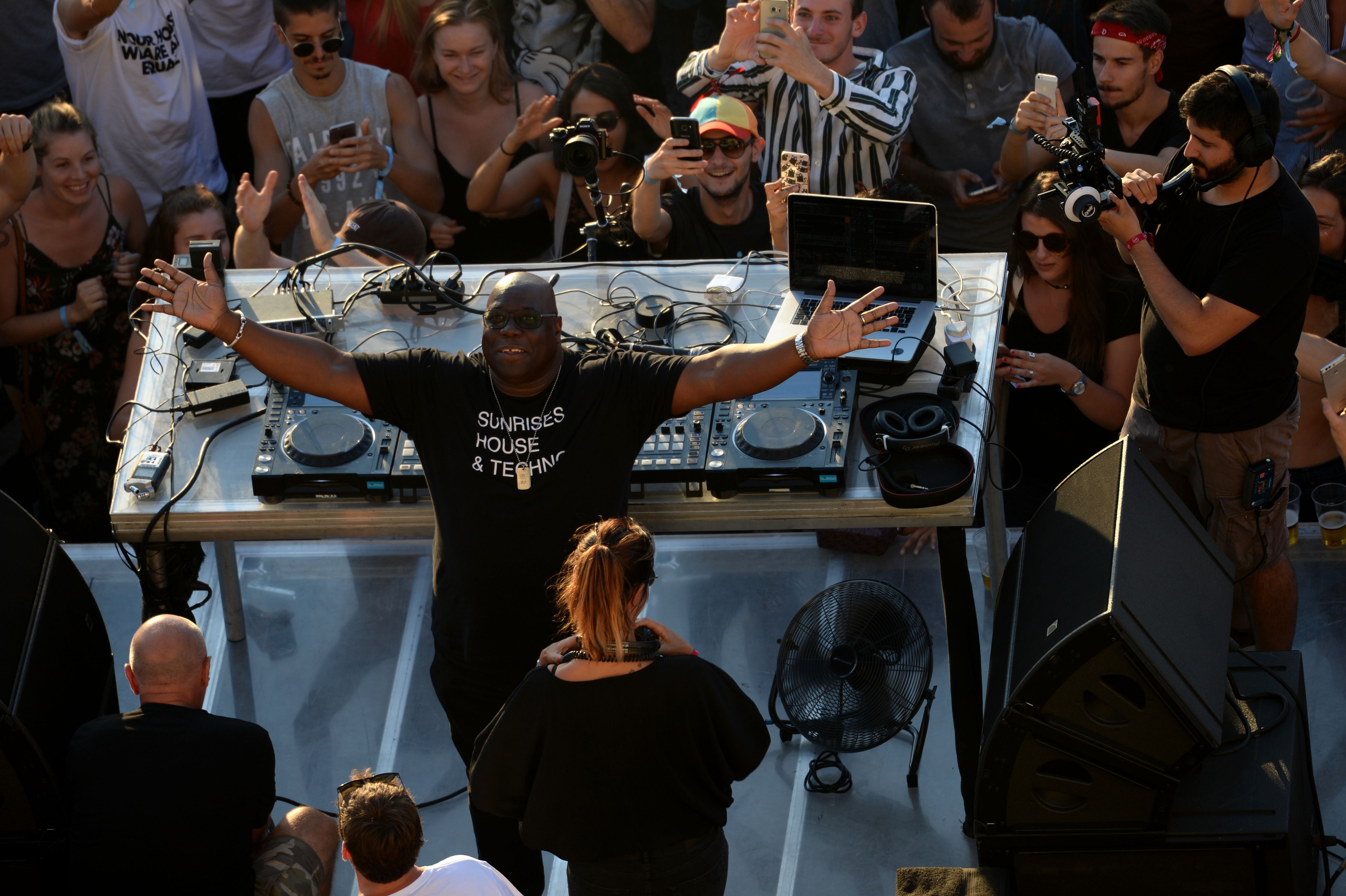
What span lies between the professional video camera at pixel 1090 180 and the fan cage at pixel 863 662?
115 cm

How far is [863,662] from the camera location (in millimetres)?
3709

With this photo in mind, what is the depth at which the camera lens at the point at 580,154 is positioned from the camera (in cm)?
450

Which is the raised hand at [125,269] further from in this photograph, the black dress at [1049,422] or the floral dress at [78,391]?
the black dress at [1049,422]

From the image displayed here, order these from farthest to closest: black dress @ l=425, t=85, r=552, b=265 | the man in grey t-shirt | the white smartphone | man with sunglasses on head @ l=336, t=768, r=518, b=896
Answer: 1. black dress @ l=425, t=85, r=552, b=265
2. the man in grey t-shirt
3. the white smartphone
4. man with sunglasses on head @ l=336, t=768, r=518, b=896

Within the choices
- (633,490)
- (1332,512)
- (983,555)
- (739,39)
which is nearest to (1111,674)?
(633,490)

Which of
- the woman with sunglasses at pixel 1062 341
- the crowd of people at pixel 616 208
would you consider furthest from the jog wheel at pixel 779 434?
the woman with sunglasses at pixel 1062 341

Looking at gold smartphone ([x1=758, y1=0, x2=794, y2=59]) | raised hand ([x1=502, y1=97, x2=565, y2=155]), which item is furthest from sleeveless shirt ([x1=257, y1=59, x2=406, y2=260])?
gold smartphone ([x1=758, y1=0, x2=794, y2=59])

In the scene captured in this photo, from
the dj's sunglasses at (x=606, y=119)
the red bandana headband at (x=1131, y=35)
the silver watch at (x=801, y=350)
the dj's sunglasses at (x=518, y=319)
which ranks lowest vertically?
the silver watch at (x=801, y=350)

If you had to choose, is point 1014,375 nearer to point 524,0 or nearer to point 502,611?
point 502,611

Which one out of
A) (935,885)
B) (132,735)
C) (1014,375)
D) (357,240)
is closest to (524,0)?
(357,240)

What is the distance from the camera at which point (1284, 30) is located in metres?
4.73

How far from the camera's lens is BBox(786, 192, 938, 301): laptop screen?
4.01 m

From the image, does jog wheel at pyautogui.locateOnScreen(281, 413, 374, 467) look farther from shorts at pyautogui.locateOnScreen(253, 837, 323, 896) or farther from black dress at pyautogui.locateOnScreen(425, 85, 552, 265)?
black dress at pyautogui.locateOnScreen(425, 85, 552, 265)

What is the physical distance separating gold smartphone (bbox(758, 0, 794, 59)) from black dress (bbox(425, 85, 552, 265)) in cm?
137
